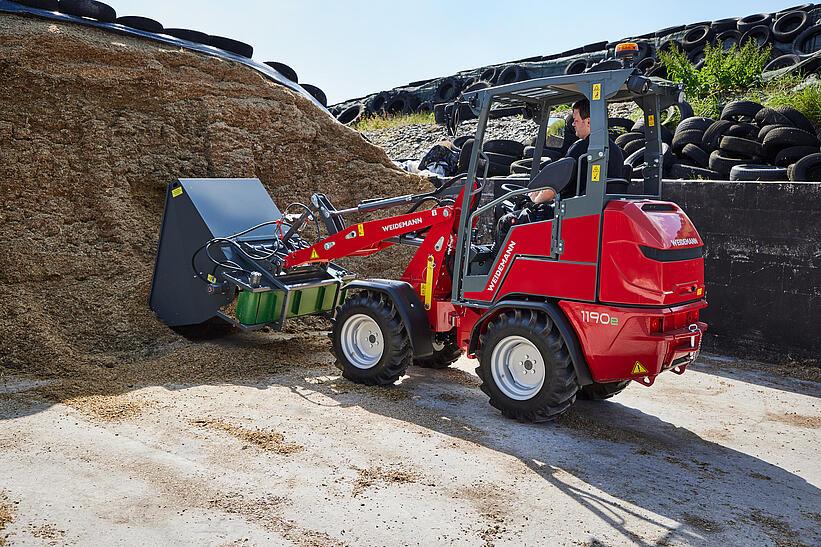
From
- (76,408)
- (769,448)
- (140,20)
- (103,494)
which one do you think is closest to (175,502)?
(103,494)

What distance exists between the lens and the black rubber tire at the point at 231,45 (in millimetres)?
10695

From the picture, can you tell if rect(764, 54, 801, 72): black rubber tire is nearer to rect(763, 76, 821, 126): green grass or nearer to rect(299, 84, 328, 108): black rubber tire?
rect(763, 76, 821, 126): green grass

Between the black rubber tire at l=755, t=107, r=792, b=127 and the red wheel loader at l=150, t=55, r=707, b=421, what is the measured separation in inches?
208

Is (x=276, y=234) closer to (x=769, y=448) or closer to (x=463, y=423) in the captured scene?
(x=463, y=423)

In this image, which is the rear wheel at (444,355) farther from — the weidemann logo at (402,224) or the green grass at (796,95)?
the green grass at (796,95)

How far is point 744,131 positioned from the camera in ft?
34.1

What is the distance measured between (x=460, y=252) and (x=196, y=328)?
2.98m

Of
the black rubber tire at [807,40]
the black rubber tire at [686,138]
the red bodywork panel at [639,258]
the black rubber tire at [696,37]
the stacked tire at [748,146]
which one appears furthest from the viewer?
the black rubber tire at [696,37]

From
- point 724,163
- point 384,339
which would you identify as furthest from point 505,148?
point 384,339

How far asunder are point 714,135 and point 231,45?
643 centimetres

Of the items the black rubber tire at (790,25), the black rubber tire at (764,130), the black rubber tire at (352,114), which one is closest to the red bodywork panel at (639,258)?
the black rubber tire at (764,130)

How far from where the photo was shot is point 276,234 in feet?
24.6

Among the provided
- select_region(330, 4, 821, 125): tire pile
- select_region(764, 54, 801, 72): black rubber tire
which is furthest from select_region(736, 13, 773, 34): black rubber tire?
select_region(764, 54, 801, 72): black rubber tire

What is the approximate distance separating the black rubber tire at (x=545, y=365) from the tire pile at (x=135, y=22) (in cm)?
679
